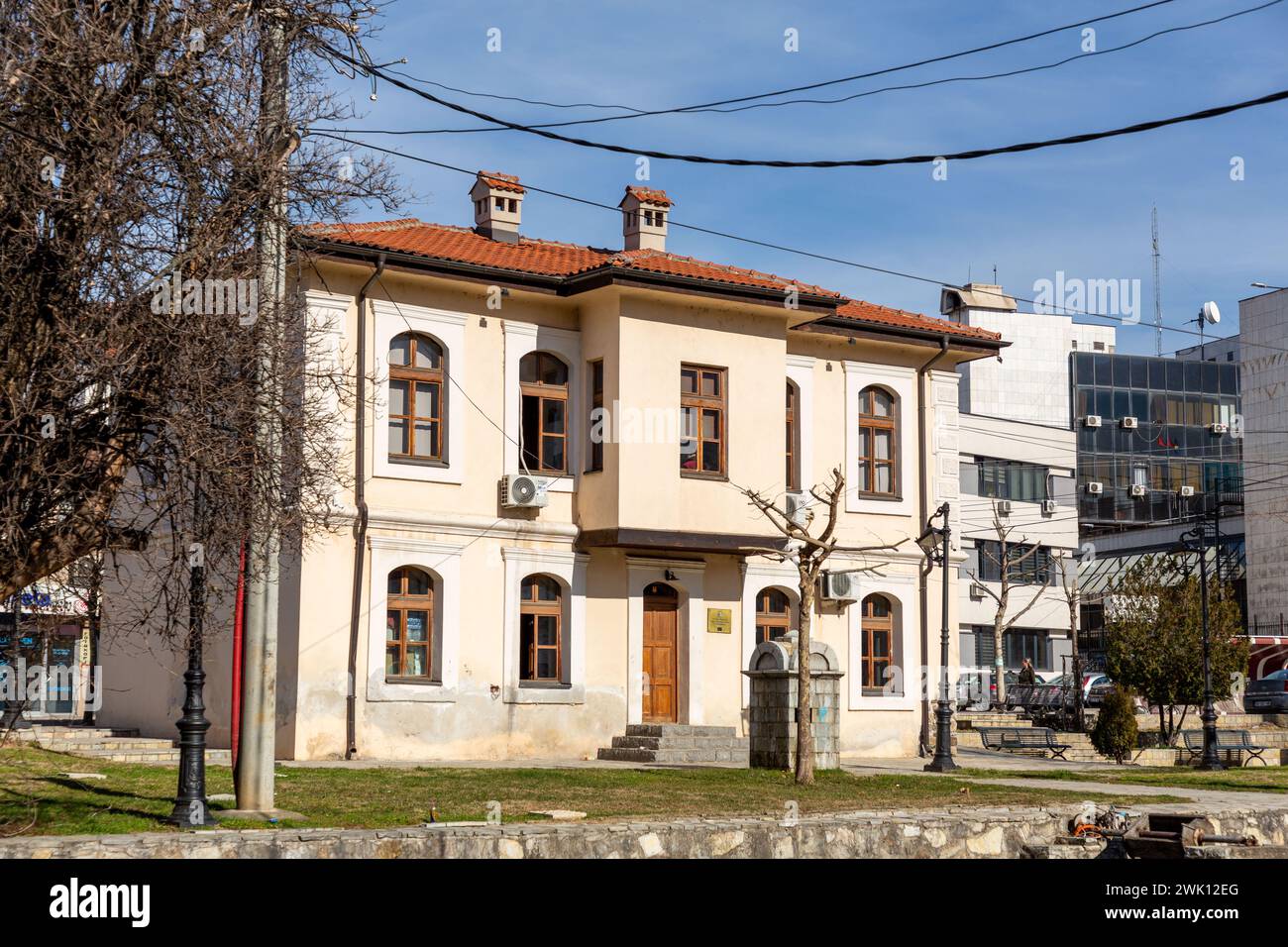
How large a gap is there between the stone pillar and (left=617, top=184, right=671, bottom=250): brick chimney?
992 centimetres

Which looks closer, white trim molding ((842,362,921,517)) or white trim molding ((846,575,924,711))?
white trim molding ((846,575,924,711))

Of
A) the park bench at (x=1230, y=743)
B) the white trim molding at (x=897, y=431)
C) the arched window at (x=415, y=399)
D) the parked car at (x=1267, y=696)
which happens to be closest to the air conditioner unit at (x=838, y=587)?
the white trim molding at (x=897, y=431)

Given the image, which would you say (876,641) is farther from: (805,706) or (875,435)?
(805,706)

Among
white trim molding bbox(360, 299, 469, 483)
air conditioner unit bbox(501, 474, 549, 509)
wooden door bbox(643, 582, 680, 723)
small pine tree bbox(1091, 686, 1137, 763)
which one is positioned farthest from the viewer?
small pine tree bbox(1091, 686, 1137, 763)

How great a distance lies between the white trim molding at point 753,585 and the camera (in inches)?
1094

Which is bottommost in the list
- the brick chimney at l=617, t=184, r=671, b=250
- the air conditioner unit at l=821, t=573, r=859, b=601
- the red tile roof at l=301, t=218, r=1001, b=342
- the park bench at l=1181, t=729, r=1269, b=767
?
the park bench at l=1181, t=729, r=1269, b=767

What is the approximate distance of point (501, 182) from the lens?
2855cm

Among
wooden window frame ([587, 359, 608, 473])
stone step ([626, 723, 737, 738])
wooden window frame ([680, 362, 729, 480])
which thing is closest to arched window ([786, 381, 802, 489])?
wooden window frame ([680, 362, 729, 480])

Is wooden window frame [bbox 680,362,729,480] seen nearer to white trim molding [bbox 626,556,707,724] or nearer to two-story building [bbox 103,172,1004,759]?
two-story building [bbox 103,172,1004,759]

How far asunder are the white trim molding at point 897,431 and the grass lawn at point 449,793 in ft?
27.3

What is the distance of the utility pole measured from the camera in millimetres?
12562
